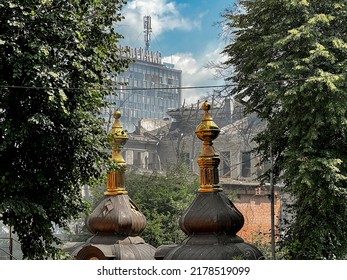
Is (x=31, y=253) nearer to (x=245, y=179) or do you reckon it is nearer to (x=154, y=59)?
(x=245, y=179)

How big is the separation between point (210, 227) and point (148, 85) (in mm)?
36842

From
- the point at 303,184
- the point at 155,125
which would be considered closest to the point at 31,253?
the point at 303,184

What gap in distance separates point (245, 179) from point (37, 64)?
2265 cm

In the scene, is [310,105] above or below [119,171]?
above

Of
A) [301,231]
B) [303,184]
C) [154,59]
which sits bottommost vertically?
[301,231]

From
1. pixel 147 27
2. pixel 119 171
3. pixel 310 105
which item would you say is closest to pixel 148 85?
pixel 147 27

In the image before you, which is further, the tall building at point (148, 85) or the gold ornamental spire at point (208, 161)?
the tall building at point (148, 85)

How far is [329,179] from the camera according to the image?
18.3 m

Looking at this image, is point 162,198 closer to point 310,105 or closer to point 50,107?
point 310,105

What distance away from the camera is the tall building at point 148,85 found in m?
49.1

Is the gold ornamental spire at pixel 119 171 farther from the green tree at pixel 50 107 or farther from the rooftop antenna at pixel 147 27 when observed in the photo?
the rooftop antenna at pixel 147 27

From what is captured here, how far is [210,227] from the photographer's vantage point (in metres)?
14.4

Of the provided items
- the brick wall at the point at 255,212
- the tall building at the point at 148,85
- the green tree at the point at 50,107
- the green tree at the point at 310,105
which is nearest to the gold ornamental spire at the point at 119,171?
the green tree at the point at 50,107

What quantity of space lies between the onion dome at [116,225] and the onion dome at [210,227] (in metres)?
0.71
